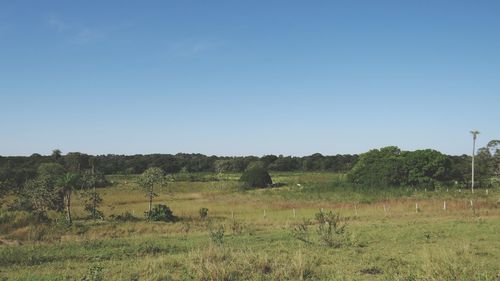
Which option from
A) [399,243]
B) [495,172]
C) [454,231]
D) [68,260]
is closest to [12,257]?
[68,260]

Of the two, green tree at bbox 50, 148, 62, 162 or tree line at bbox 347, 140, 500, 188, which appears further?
green tree at bbox 50, 148, 62, 162

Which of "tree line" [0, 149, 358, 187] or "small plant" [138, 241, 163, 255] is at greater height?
"tree line" [0, 149, 358, 187]

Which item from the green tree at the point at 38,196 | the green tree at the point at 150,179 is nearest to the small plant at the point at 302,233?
the green tree at the point at 150,179

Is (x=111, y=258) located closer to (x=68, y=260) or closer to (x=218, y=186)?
(x=68, y=260)

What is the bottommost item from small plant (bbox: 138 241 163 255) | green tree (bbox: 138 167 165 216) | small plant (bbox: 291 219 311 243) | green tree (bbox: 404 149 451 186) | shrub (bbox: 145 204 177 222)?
shrub (bbox: 145 204 177 222)

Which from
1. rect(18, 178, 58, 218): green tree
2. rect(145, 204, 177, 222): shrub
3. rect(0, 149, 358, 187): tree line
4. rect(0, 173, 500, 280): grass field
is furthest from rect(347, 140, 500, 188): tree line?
Answer: rect(0, 149, 358, 187): tree line

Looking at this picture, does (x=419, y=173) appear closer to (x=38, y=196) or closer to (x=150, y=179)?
(x=150, y=179)

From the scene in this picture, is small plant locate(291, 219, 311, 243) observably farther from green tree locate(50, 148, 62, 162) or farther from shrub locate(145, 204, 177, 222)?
green tree locate(50, 148, 62, 162)

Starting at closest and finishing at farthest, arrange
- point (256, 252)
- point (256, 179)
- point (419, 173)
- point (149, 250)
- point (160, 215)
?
point (256, 252), point (149, 250), point (160, 215), point (419, 173), point (256, 179)

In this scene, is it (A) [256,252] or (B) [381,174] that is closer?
(A) [256,252]

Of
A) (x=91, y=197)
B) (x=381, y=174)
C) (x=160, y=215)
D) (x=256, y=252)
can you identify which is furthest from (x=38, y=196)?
(x=381, y=174)

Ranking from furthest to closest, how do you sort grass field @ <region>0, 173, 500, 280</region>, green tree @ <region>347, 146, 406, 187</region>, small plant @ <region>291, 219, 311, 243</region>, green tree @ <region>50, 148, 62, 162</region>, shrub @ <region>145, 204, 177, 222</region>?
green tree @ <region>50, 148, 62, 162</region>
green tree @ <region>347, 146, 406, 187</region>
shrub @ <region>145, 204, 177, 222</region>
small plant @ <region>291, 219, 311, 243</region>
grass field @ <region>0, 173, 500, 280</region>

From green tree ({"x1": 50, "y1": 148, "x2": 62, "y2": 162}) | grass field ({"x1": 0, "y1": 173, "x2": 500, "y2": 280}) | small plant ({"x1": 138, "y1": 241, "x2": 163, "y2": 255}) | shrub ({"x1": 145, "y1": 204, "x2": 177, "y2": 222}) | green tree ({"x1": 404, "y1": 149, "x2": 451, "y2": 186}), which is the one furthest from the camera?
green tree ({"x1": 50, "y1": 148, "x2": 62, "y2": 162})

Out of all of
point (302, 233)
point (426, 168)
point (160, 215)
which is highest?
point (426, 168)
